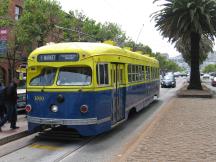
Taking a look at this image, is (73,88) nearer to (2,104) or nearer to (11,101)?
(11,101)

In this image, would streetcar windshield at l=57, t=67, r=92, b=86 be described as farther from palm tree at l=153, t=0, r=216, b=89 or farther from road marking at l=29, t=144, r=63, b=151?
palm tree at l=153, t=0, r=216, b=89

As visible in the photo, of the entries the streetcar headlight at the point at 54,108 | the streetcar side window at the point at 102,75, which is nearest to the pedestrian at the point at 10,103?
the streetcar headlight at the point at 54,108

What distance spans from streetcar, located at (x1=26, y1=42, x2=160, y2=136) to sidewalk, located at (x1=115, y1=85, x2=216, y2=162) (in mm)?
1371

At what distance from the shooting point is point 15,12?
40.5 m

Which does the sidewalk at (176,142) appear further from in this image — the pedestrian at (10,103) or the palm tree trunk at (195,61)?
the palm tree trunk at (195,61)

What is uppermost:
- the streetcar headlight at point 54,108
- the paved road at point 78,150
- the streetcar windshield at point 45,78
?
the streetcar windshield at point 45,78

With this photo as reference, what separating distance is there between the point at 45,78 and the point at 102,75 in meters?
1.60

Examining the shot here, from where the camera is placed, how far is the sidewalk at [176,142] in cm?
879

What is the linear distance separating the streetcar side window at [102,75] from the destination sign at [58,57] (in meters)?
0.72

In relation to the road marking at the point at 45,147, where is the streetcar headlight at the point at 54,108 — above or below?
above

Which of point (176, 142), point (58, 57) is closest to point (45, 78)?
point (58, 57)

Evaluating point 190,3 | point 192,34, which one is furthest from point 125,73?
point 192,34

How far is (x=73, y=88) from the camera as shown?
11.1 meters

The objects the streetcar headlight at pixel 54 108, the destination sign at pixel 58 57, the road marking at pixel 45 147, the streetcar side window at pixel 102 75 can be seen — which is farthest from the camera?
the streetcar side window at pixel 102 75
